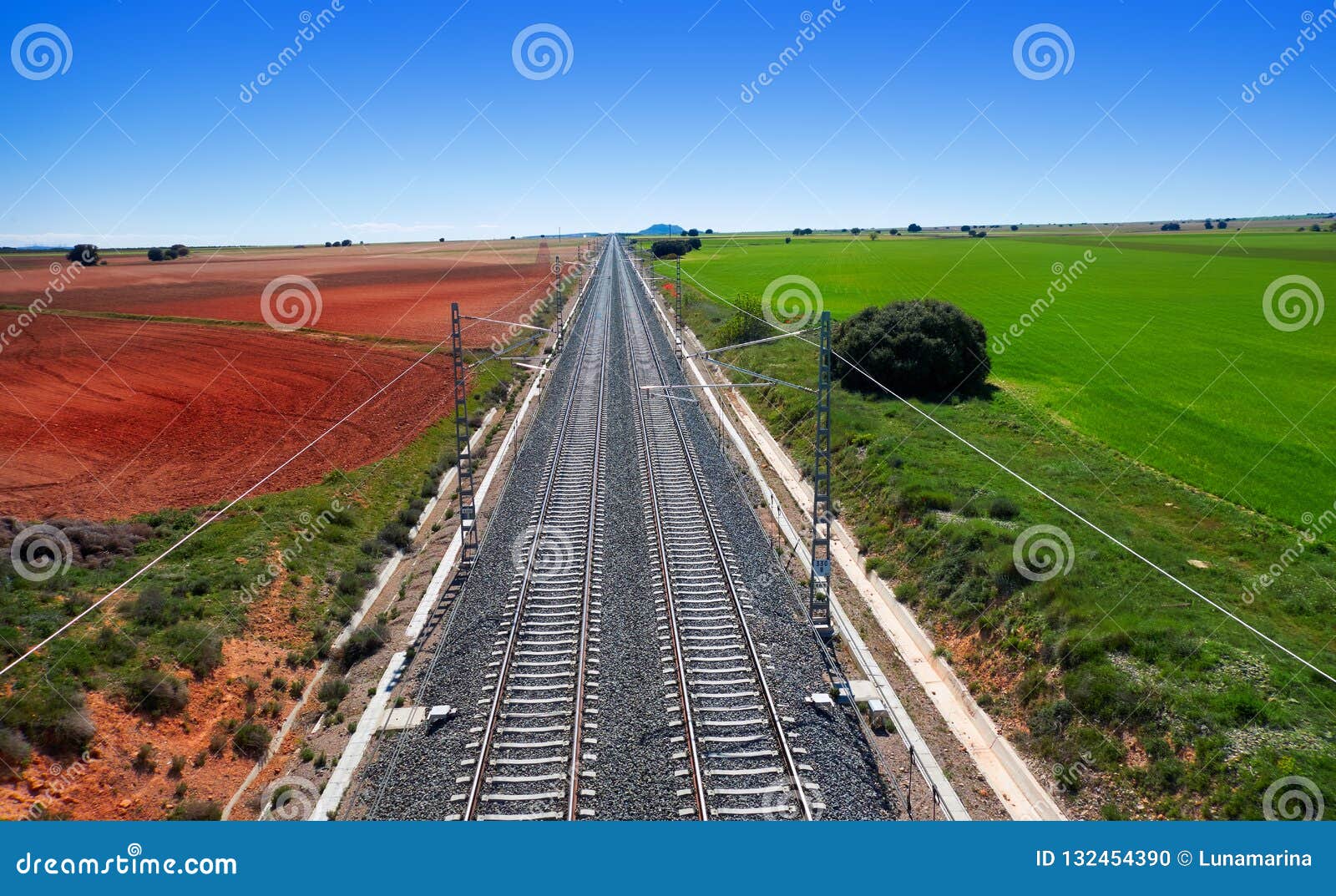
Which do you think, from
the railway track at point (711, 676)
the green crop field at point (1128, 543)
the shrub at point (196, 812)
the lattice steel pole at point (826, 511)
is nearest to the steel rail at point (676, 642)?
the railway track at point (711, 676)

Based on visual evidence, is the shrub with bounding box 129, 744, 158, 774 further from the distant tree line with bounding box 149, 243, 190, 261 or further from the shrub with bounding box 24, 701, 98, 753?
the distant tree line with bounding box 149, 243, 190, 261

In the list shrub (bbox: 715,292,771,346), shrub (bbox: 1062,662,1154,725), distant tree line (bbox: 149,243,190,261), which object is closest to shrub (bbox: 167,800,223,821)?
shrub (bbox: 1062,662,1154,725)

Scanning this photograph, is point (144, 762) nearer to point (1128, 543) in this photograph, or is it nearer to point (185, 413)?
point (1128, 543)

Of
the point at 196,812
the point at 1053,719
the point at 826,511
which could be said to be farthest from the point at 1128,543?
the point at 196,812

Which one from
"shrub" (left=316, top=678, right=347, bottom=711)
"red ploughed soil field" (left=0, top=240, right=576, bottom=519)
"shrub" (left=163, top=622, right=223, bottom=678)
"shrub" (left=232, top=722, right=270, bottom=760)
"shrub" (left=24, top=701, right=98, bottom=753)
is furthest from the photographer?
"red ploughed soil field" (left=0, top=240, right=576, bottom=519)

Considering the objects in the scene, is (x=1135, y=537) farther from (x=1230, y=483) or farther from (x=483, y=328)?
(x=483, y=328)

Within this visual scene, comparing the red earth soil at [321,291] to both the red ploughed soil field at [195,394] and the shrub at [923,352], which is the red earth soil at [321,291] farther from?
the shrub at [923,352]

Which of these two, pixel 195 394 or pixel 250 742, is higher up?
pixel 195 394
